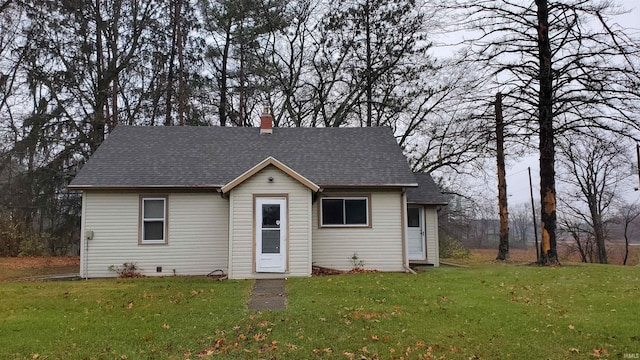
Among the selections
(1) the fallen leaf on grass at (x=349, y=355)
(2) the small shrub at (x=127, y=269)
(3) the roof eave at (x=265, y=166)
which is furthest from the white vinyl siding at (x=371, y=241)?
(1) the fallen leaf on grass at (x=349, y=355)

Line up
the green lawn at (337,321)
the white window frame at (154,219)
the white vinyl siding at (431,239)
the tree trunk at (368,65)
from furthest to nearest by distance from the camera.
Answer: the tree trunk at (368,65), the white vinyl siding at (431,239), the white window frame at (154,219), the green lawn at (337,321)

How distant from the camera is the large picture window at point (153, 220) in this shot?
13.3m

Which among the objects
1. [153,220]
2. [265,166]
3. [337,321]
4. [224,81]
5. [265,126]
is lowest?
[337,321]

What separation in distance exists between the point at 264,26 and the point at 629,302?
71.5 ft

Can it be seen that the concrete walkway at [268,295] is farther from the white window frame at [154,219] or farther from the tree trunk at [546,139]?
the tree trunk at [546,139]

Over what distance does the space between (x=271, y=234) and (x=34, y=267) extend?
34.0 ft

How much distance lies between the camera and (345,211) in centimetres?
1386

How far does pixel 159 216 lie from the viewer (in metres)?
13.5

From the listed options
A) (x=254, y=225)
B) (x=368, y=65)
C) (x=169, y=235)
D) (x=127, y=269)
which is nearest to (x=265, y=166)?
(x=254, y=225)

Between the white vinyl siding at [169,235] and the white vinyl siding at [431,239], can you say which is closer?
the white vinyl siding at [169,235]

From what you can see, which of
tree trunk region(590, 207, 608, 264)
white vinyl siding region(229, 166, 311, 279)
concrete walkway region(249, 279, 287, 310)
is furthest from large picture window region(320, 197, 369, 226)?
tree trunk region(590, 207, 608, 264)

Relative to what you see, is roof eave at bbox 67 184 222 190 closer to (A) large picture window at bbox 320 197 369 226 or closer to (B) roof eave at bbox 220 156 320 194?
(B) roof eave at bbox 220 156 320 194

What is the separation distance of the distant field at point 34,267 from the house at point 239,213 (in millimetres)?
2880

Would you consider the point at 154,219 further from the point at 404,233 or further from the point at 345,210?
the point at 404,233
